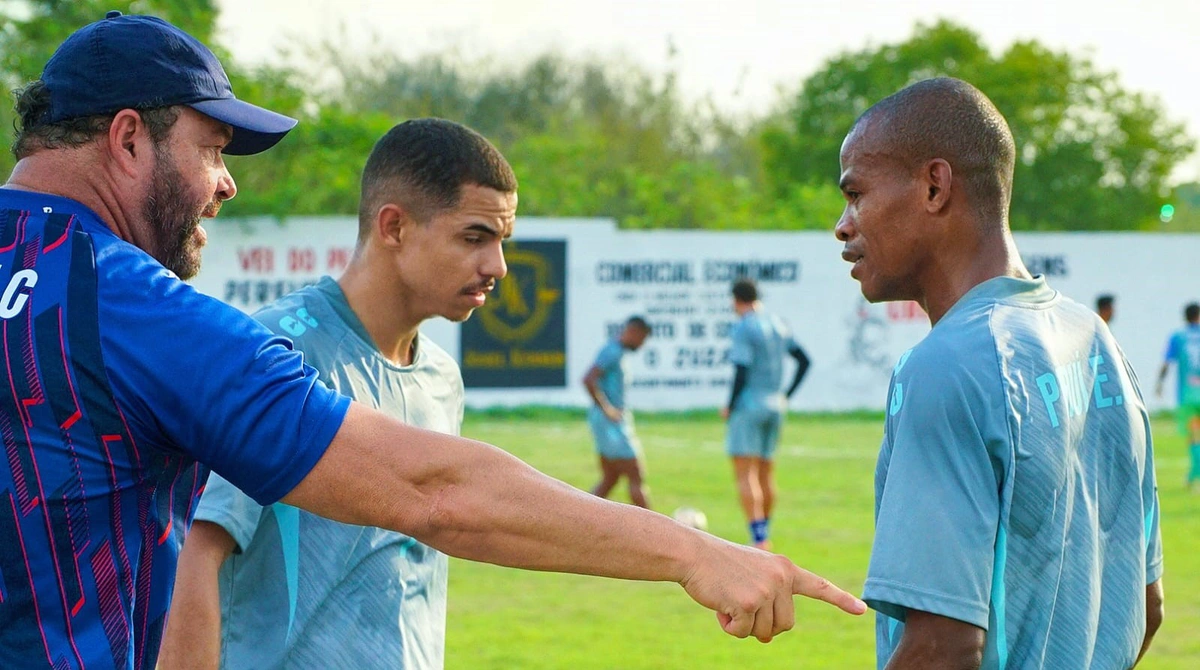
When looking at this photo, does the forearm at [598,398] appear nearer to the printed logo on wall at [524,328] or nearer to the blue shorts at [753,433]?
the blue shorts at [753,433]

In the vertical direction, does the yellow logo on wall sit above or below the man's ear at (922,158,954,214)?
below

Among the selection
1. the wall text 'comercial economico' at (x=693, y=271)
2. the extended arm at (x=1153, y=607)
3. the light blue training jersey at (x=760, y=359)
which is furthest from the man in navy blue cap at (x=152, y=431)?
the wall text 'comercial economico' at (x=693, y=271)

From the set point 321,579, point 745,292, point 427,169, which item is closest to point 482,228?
point 427,169

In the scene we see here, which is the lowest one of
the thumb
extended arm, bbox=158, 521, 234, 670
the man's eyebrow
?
extended arm, bbox=158, 521, 234, 670

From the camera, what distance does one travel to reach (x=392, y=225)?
4125 mm

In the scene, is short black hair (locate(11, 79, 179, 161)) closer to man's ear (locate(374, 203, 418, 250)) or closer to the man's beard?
the man's beard

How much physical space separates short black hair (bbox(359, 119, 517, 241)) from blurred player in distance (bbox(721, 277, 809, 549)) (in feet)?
29.1

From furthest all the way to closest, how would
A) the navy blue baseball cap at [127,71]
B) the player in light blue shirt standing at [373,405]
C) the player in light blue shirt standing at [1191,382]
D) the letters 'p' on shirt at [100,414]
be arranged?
the player in light blue shirt standing at [1191,382]
the player in light blue shirt standing at [373,405]
the navy blue baseball cap at [127,71]
the letters 'p' on shirt at [100,414]

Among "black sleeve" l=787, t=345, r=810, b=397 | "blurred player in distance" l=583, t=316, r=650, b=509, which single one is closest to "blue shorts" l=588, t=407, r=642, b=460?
"blurred player in distance" l=583, t=316, r=650, b=509

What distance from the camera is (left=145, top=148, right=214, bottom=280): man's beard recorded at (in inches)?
99.2

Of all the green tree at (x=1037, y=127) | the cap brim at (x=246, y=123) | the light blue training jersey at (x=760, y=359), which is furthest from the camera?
the green tree at (x=1037, y=127)

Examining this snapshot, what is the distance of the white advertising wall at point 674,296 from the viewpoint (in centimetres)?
2598

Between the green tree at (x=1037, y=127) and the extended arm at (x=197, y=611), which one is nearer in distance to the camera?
the extended arm at (x=197, y=611)

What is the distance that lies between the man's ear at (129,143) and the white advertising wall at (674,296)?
2203 cm
